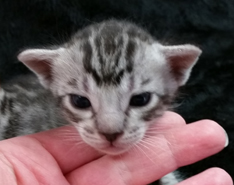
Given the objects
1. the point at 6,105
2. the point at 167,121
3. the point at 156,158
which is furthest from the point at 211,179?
the point at 6,105

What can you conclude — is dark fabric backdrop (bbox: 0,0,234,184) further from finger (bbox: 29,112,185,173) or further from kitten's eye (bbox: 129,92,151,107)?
kitten's eye (bbox: 129,92,151,107)

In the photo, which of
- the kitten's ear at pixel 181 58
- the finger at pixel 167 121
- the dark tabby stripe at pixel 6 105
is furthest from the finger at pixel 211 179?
the dark tabby stripe at pixel 6 105

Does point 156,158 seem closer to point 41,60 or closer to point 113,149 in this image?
point 113,149

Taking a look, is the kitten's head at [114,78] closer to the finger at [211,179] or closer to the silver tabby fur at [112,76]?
the silver tabby fur at [112,76]

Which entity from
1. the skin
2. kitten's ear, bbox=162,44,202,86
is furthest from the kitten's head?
the skin

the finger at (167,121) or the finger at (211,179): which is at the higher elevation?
the finger at (167,121)

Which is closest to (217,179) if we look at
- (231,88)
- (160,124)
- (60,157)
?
(160,124)

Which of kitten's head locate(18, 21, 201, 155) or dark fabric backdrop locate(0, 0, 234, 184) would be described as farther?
dark fabric backdrop locate(0, 0, 234, 184)
